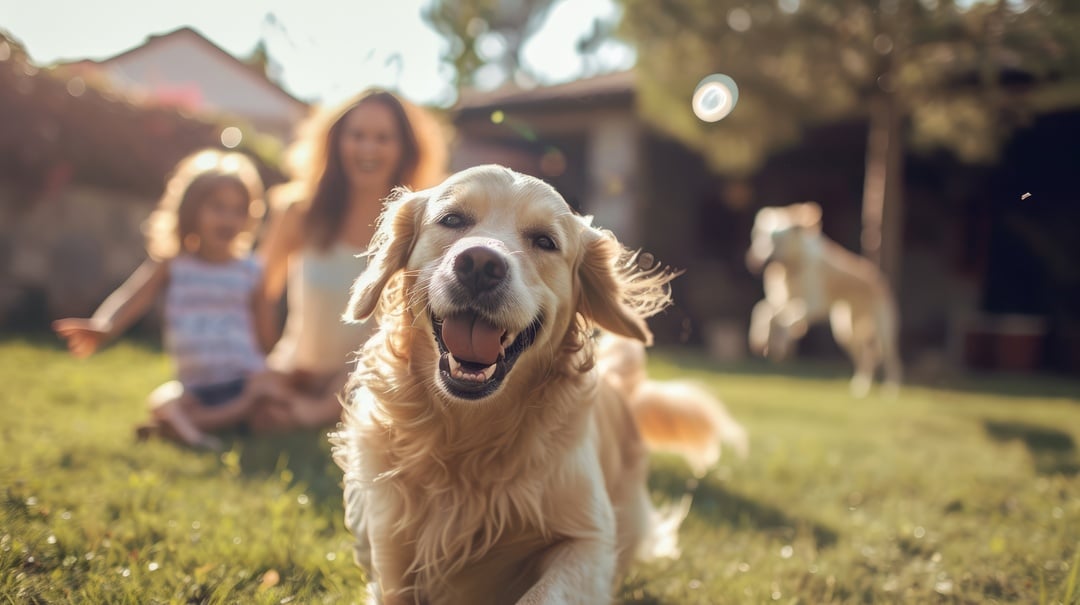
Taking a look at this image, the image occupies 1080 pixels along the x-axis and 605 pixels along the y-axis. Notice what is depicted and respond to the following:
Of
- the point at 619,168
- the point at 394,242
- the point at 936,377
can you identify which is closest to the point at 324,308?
the point at 394,242

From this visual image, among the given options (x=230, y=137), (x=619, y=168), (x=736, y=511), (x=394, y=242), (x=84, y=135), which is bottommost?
(x=736, y=511)

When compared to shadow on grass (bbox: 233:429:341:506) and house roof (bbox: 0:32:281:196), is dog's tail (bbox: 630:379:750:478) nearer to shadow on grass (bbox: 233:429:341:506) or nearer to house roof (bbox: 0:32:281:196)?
shadow on grass (bbox: 233:429:341:506)

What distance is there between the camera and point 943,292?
13094 mm

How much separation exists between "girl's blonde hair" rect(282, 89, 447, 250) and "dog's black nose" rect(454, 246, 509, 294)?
229 cm

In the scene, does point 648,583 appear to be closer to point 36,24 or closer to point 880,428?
point 36,24

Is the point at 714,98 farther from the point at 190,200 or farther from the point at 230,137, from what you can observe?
the point at 190,200

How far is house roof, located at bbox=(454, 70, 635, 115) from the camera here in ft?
42.3

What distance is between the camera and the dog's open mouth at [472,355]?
1.81 m

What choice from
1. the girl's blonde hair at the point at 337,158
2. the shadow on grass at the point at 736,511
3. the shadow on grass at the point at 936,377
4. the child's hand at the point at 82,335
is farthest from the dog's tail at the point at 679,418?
the shadow on grass at the point at 936,377

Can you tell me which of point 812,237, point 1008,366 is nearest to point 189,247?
point 812,237

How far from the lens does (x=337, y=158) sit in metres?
4.14

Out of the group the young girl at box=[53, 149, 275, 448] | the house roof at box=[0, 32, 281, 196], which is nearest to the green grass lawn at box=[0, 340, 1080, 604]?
the young girl at box=[53, 149, 275, 448]

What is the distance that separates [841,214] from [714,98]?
5.47m

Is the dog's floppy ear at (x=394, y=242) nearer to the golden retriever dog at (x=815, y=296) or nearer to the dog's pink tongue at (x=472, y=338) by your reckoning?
the dog's pink tongue at (x=472, y=338)
